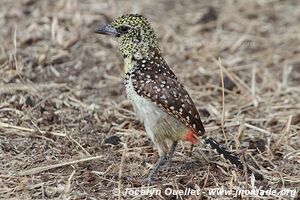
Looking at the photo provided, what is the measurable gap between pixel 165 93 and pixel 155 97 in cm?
9

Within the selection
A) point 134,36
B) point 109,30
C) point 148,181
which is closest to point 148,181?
point 148,181

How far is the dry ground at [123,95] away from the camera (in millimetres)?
5027

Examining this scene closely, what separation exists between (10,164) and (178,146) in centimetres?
141

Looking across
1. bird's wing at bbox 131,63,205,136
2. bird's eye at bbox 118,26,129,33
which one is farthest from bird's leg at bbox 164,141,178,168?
bird's eye at bbox 118,26,129,33

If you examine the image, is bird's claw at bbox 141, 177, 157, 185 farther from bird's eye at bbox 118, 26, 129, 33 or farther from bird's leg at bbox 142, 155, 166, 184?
bird's eye at bbox 118, 26, 129, 33

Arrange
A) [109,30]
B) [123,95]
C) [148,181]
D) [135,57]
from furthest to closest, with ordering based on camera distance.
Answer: [123,95] < [109,30] < [135,57] < [148,181]

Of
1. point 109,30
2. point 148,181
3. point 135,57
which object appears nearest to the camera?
point 148,181

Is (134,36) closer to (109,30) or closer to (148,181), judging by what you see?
(109,30)

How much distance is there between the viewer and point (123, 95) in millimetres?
6707

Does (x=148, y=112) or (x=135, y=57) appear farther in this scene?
(x=135, y=57)

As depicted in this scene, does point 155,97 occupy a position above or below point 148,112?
above

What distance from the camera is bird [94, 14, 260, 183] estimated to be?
4.94 metres

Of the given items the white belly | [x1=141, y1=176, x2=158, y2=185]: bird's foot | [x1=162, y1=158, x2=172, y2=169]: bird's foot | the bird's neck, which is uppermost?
the bird's neck

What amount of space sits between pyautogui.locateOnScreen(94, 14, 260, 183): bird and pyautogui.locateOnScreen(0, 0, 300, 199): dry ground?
22cm
